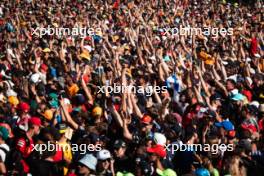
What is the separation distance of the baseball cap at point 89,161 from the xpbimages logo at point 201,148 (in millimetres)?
1214

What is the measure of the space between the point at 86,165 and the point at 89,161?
0.10 meters

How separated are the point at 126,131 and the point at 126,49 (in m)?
5.91

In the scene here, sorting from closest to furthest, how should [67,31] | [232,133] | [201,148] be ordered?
[201,148]
[232,133]
[67,31]

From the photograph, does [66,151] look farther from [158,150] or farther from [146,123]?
[146,123]

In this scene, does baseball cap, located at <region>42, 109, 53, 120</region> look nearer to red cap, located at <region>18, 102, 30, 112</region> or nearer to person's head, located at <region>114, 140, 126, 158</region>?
red cap, located at <region>18, 102, 30, 112</region>

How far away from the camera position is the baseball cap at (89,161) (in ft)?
18.5

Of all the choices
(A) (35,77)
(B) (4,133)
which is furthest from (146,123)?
(A) (35,77)

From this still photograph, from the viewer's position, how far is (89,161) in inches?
225

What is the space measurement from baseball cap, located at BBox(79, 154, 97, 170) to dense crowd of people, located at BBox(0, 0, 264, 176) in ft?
0.05

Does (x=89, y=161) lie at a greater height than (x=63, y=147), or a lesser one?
lesser

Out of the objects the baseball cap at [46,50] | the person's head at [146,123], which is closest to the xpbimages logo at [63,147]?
the person's head at [146,123]

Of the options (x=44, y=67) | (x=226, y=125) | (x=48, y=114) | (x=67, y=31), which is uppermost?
(x=67, y=31)

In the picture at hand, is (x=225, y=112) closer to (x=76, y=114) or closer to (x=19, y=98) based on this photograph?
(x=76, y=114)

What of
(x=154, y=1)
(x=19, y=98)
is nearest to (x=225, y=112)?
(x=19, y=98)
